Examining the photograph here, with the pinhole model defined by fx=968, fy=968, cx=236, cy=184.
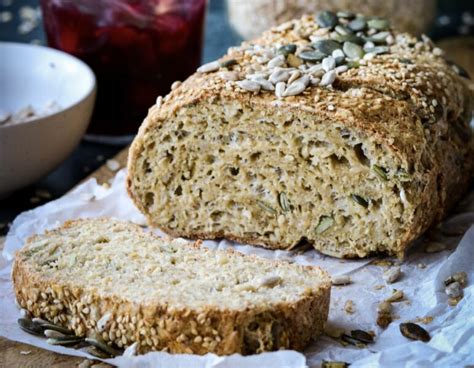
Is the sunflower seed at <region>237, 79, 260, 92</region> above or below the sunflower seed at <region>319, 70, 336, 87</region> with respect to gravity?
below

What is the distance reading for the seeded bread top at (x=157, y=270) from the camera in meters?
3.12

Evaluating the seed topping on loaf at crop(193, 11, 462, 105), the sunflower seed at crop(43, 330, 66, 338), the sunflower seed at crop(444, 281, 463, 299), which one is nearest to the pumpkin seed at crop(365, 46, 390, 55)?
the seed topping on loaf at crop(193, 11, 462, 105)

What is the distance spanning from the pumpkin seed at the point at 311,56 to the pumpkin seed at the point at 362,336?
1207 millimetres

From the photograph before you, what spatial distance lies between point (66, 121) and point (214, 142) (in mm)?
882

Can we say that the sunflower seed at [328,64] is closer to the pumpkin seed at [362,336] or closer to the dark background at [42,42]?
the pumpkin seed at [362,336]

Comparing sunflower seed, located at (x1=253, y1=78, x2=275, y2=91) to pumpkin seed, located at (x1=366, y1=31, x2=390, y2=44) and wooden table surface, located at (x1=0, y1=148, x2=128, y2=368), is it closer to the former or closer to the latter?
pumpkin seed, located at (x1=366, y1=31, x2=390, y2=44)

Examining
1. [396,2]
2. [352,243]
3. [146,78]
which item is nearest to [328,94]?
[352,243]

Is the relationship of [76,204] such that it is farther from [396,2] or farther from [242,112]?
[396,2]

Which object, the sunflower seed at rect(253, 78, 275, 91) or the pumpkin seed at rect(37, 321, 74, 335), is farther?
the sunflower seed at rect(253, 78, 275, 91)

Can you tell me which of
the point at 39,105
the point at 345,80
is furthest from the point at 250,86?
the point at 39,105

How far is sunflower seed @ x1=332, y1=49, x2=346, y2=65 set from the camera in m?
3.90

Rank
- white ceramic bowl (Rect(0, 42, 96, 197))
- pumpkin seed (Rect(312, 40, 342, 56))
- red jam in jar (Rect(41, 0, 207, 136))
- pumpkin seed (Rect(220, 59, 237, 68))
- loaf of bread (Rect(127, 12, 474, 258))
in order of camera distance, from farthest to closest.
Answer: red jam in jar (Rect(41, 0, 207, 136)) < white ceramic bowl (Rect(0, 42, 96, 197)) < pumpkin seed (Rect(312, 40, 342, 56)) < pumpkin seed (Rect(220, 59, 237, 68)) < loaf of bread (Rect(127, 12, 474, 258))

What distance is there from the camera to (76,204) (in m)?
4.19

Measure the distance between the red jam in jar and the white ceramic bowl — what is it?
0.47 ft
